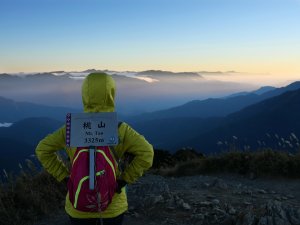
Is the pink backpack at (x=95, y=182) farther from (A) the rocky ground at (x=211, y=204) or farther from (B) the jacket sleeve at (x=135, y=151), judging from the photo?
(A) the rocky ground at (x=211, y=204)

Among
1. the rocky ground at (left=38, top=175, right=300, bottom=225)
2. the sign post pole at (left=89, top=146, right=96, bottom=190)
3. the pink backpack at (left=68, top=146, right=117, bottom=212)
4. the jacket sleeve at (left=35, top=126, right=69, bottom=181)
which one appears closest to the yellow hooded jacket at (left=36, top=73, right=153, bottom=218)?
the jacket sleeve at (left=35, top=126, right=69, bottom=181)

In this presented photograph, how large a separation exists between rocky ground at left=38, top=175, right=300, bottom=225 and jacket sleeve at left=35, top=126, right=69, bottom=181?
10.3 ft

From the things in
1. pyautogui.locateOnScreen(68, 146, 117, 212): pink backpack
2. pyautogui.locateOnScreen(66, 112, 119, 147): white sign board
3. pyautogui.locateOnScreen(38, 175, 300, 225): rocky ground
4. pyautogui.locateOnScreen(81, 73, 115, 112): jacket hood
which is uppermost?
pyautogui.locateOnScreen(81, 73, 115, 112): jacket hood

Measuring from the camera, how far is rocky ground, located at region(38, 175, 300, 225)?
A: 653 cm

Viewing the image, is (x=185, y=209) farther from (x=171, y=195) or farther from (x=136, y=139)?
(x=136, y=139)

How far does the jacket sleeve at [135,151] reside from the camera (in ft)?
13.3

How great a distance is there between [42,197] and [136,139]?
4.80 meters

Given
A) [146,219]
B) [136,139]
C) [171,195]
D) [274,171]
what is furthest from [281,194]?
[136,139]

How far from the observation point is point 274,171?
34.3 ft

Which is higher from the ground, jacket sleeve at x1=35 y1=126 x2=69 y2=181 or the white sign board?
the white sign board

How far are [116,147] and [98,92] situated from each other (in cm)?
52

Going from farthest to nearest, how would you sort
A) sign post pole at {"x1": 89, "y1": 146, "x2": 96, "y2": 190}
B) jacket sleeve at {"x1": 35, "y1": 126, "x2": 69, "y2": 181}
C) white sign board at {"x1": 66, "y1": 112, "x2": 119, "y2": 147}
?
1. jacket sleeve at {"x1": 35, "y1": 126, "x2": 69, "y2": 181}
2. white sign board at {"x1": 66, "y1": 112, "x2": 119, "y2": 147}
3. sign post pole at {"x1": 89, "y1": 146, "x2": 96, "y2": 190}

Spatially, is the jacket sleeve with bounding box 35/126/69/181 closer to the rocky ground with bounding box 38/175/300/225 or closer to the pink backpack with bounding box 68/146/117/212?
the pink backpack with bounding box 68/146/117/212

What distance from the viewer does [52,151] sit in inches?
169
